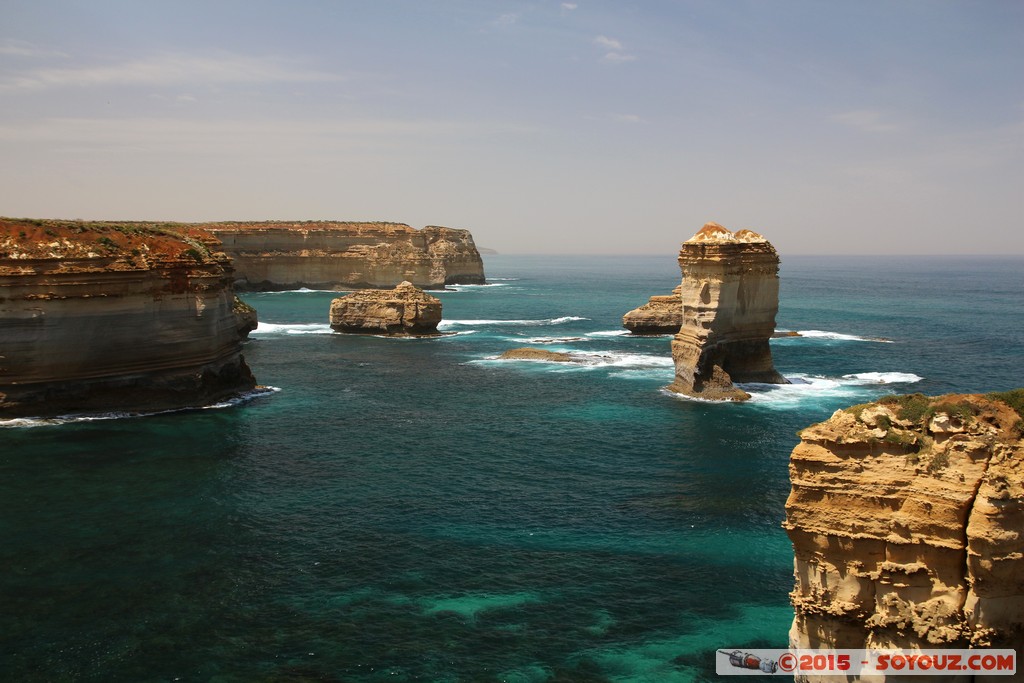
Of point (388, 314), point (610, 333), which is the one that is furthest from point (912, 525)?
point (610, 333)

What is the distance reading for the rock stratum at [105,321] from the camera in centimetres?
4381

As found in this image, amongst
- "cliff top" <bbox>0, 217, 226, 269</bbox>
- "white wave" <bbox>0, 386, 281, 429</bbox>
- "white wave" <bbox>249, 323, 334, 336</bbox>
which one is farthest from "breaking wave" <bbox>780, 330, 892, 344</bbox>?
"cliff top" <bbox>0, 217, 226, 269</bbox>

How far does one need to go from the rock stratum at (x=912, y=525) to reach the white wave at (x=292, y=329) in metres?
78.0

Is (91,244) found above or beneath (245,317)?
above

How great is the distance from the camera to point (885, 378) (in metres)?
58.4

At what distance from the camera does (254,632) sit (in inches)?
840

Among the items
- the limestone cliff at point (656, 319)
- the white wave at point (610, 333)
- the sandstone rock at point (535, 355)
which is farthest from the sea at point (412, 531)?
the white wave at point (610, 333)

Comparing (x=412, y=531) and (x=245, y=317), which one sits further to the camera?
(x=245, y=317)

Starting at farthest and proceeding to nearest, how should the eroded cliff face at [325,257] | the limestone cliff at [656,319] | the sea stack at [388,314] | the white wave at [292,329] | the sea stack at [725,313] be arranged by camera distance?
the eroded cliff face at [325,257] → the white wave at [292,329] → the limestone cliff at [656,319] → the sea stack at [388,314] → the sea stack at [725,313]

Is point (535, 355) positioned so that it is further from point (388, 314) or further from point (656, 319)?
point (388, 314)

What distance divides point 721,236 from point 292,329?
56697 millimetres

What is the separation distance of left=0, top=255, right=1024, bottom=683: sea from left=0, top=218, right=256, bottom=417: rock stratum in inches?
61.6

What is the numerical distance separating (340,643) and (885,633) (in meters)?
13.8

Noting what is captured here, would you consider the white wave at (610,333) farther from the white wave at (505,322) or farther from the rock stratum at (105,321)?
the rock stratum at (105,321)
